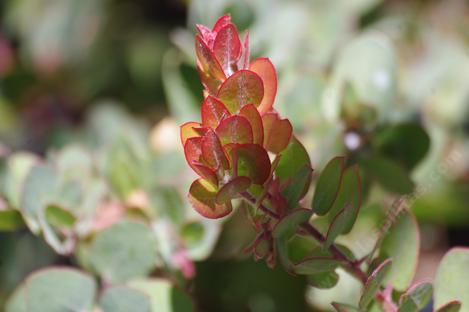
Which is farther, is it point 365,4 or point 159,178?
point 365,4

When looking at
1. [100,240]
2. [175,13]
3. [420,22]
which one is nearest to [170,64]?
[100,240]

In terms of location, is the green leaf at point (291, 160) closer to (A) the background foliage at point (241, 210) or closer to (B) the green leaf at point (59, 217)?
(A) the background foliage at point (241, 210)

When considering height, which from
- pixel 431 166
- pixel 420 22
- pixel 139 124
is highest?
pixel 420 22

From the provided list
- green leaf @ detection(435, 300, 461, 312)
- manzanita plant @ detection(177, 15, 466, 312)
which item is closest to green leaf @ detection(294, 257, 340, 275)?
manzanita plant @ detection(177, 15, 466, 312)

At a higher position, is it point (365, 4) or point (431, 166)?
point (365, 4)

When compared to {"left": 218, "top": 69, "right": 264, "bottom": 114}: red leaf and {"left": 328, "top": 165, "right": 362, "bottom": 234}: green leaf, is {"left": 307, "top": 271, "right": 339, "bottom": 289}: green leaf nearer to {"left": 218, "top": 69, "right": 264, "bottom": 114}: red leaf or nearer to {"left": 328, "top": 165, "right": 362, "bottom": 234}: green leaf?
{"left": 328, "top": 165, "right": 362, "bottom": 234}: green leaf

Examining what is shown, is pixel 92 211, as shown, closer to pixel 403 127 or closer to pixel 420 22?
pixel 403 127

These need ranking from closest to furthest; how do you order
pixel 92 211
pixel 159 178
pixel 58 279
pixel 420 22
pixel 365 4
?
pixel 58 279
pixel 92 211
pixel 159 178
pixel 365 4
pixel 420 22
